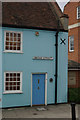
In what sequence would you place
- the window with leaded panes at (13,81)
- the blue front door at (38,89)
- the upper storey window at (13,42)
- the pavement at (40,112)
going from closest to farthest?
the pavement at (40,112) → the window with leaded panes at (13,81) → the upper storey window at (13,42) → the blue front door at (38,89)

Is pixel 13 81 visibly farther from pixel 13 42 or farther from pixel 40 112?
pixel 40 112

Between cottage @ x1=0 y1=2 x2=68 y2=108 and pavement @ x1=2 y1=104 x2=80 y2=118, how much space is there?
26.0 inches

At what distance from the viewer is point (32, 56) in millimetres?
12648

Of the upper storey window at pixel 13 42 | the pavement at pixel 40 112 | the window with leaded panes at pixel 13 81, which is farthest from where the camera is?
the upper storey window at pixel 13 42

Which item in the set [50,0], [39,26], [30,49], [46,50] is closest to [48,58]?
[46,50]

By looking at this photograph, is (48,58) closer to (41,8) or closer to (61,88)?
(61,88)

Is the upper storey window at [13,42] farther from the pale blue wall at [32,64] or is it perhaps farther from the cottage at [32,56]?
the pale blue wall at [32,64]

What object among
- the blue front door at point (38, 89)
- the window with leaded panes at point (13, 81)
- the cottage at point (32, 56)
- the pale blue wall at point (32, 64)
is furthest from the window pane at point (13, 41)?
the blue front door at point (38, 89)

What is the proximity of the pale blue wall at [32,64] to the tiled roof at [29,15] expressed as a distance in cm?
54

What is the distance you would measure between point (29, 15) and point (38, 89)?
214 inches

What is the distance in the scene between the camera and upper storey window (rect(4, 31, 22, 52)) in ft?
40.1

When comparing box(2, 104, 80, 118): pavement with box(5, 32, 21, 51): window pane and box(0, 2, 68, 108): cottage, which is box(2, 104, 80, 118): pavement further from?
box(5, 32, 21, 51): window pane

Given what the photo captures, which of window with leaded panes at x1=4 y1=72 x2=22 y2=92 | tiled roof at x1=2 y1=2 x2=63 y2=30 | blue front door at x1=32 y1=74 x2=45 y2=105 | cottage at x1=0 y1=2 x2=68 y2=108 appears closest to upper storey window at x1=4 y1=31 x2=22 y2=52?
cottage at x1=0 y1=2 x2=68 y2=108

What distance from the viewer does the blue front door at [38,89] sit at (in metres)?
12.6
